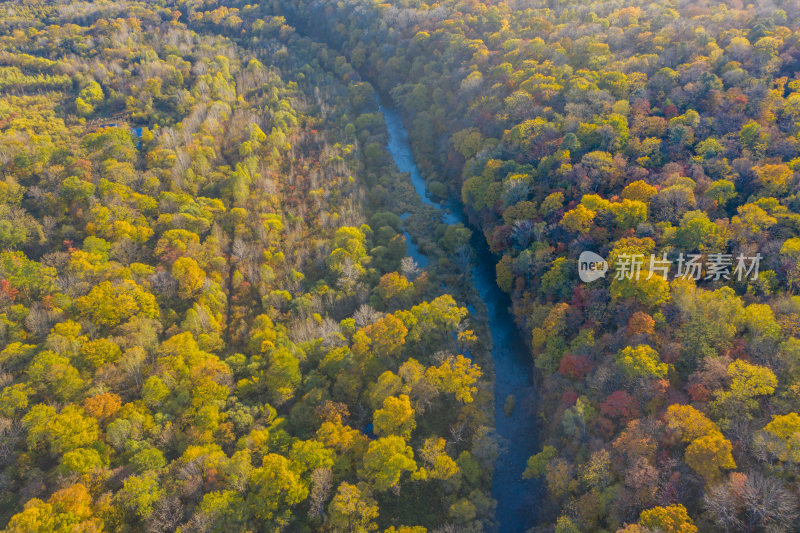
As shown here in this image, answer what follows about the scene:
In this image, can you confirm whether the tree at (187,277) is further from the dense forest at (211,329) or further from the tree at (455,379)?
the tree at (455,379)

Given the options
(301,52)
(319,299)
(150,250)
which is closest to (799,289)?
(319,299)

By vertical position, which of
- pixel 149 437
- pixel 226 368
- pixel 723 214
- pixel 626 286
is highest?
pixel 723 214

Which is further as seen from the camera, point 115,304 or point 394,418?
point 115,304

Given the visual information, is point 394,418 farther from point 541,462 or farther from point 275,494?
point 541,462

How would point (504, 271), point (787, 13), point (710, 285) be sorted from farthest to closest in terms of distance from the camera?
1. point (787, 13)
2. point (504, 271)
3. point (710, 285)

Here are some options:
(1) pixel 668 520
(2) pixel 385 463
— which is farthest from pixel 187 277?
(1) pixel 668 520

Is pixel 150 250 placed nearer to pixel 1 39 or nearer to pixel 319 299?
pixel 319 299
